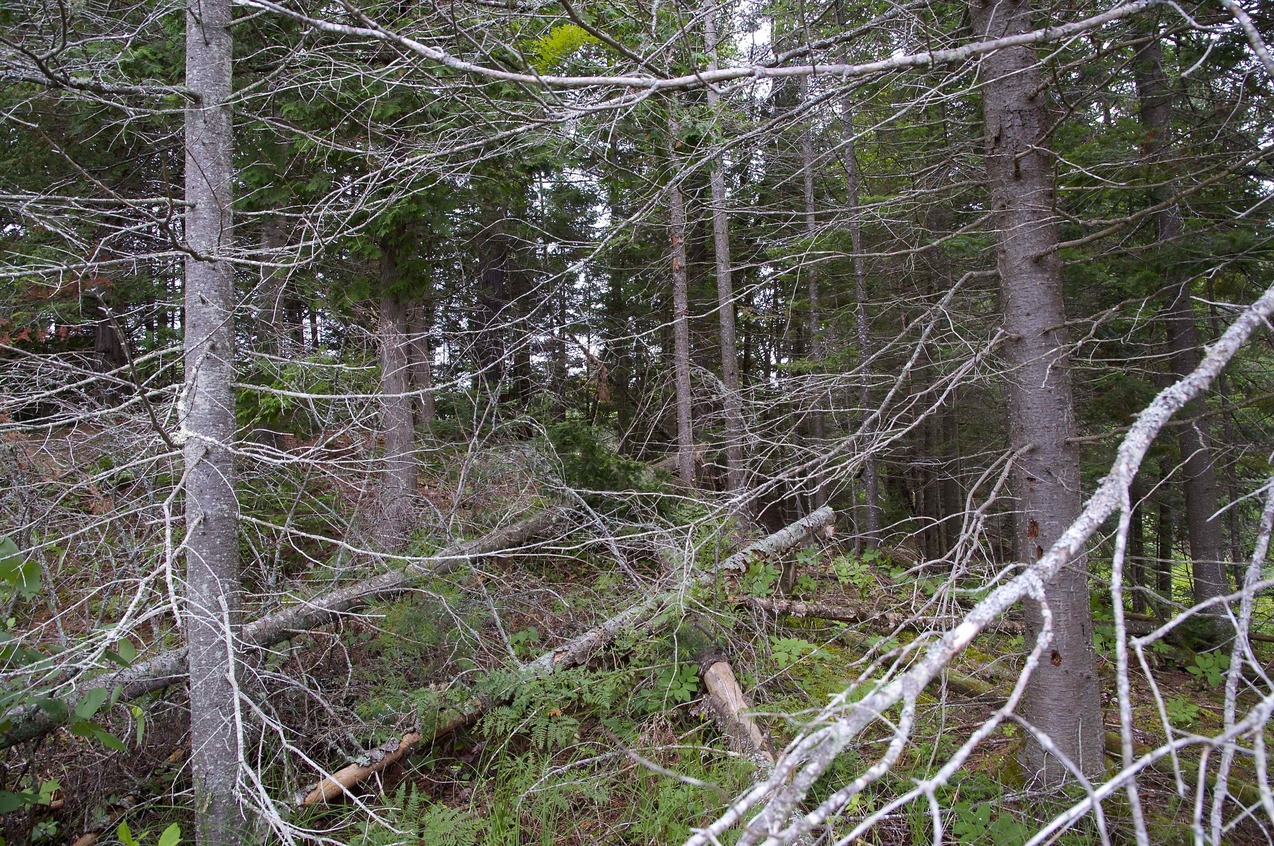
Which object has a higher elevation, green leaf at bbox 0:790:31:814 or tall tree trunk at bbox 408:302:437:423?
tall tree trunk at bbox 408:302:437:423

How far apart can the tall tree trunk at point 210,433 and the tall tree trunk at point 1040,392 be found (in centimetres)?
439

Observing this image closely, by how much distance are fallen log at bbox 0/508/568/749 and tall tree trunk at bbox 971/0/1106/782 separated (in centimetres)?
295

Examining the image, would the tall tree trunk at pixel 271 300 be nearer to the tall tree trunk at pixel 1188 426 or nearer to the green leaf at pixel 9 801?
the green leaf at pixel 9 801

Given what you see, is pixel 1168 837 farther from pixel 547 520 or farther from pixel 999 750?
pixel 547 520

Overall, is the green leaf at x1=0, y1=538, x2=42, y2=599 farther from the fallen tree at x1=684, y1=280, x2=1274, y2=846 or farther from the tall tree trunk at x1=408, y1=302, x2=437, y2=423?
the tall tree trunk at x1=408, y1=302, x2=437, y2=423

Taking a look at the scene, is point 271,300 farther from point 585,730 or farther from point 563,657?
point 585,730

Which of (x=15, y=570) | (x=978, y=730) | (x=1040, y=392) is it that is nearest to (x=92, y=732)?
(x=15, y=570)

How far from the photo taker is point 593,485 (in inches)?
294

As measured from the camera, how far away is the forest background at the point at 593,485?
9.71 ft

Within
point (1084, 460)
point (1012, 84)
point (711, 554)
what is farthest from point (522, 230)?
point (1084, 460)

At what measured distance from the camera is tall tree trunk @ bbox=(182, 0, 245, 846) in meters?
3.67

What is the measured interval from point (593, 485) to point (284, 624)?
339 centimetres

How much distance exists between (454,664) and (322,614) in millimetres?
1229

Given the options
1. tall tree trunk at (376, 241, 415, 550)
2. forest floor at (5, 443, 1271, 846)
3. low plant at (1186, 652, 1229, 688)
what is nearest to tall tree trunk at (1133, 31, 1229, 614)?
low plant at (1186, 652, 1229, 688)
